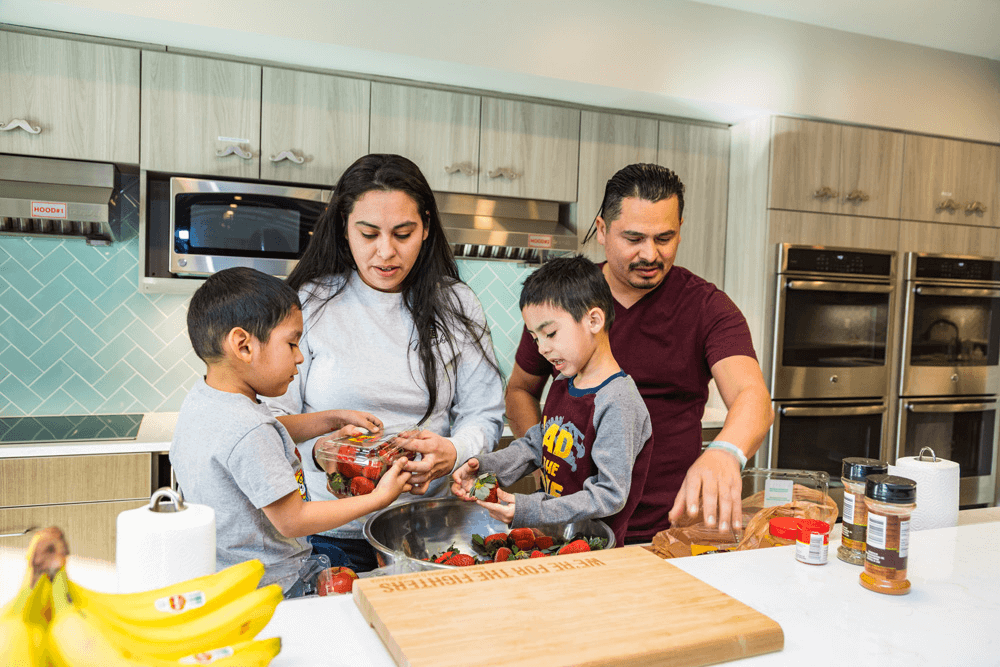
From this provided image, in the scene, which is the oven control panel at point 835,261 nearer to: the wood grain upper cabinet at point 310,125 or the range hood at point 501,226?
the range hood at point 501,226

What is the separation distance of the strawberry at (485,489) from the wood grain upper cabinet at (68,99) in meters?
2.05

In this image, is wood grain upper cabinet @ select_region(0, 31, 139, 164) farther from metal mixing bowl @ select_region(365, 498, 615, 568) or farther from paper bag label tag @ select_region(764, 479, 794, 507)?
paper bag label tag @ select_region(764, 479, 794, 507)

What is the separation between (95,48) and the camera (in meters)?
2.46

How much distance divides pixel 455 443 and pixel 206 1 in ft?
6.15

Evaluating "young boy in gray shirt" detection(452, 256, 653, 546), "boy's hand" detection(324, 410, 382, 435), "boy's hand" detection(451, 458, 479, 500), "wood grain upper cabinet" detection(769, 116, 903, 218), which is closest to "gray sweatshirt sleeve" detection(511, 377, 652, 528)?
"young boy in gray shirt" detection(452, 256, 653, 546)

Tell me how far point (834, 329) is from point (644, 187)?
210cm

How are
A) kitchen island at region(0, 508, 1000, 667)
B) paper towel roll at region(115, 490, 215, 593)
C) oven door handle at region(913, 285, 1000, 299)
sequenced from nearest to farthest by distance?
1. paper towel roll at region(115, 490, 215, 593)
2. kitchen island at region(0, 508, 1000, 667)
3. oven door handle at region(913, 285, 1000, 299)

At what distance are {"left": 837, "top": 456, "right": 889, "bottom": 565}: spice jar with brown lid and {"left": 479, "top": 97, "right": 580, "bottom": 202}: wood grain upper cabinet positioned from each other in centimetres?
212

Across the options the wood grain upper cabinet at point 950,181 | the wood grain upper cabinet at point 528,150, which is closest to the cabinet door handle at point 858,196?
the wood grain upper cabinet at point 950,181

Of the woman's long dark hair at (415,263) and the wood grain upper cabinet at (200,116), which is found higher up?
the wood grain upper cabinet at (200,116)

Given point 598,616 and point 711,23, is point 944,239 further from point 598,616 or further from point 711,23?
point 598,616

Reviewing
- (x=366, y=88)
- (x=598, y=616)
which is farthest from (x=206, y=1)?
(x=598, y=616)

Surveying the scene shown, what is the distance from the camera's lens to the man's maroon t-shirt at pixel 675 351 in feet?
5.20

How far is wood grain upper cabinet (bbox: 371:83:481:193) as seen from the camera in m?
2.81
